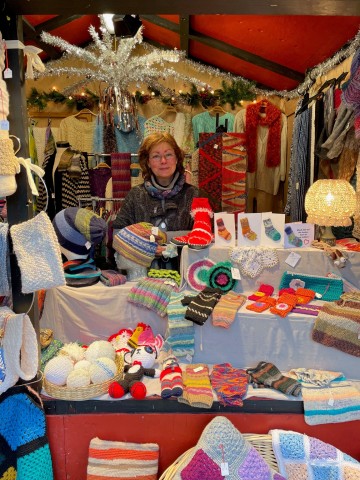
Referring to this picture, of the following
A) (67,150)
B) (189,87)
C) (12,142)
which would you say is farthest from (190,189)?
(189,87)

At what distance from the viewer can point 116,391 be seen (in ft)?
5.47

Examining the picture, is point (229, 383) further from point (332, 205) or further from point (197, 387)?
point (332, 205)

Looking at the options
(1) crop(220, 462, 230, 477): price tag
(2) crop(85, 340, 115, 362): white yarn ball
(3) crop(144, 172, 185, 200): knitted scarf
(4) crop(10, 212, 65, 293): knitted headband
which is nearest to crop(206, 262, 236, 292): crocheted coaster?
(3) crop(144, 172, 185, 200): knitted scarf

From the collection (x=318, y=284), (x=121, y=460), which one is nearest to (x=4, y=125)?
(x=121, y=460)

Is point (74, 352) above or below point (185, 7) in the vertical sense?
below

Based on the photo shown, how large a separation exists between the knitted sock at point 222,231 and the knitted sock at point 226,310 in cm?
39

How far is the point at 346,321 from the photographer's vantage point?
1.90 metres

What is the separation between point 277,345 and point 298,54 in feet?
9.64

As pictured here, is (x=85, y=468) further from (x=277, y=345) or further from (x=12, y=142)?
(x=12, y=142)

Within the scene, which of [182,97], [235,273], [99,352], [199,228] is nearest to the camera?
[99,352]

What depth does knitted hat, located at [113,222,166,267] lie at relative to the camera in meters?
2.35

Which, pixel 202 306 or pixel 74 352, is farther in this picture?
pixel 202 306

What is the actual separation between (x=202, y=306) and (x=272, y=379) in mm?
465

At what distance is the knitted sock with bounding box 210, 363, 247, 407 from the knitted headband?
812 millimetres
